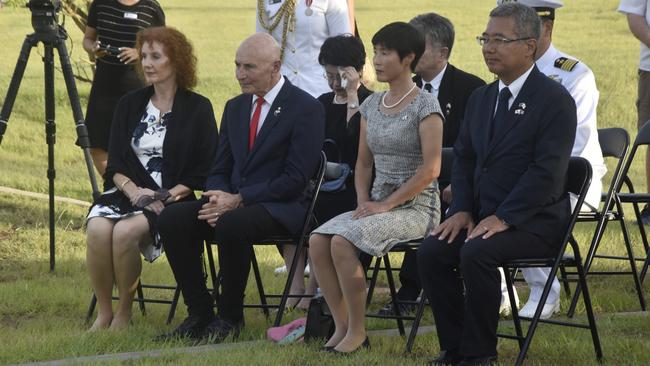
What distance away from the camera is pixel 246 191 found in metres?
6.24

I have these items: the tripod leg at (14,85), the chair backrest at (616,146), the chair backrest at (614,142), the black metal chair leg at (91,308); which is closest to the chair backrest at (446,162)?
the chair backrest at (616,146)

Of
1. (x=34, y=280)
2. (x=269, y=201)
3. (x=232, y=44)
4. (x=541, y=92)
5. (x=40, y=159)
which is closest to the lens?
(x=541, y=92)

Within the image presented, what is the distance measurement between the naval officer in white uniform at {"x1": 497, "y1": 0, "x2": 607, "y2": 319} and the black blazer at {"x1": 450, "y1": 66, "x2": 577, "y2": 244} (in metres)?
1.17

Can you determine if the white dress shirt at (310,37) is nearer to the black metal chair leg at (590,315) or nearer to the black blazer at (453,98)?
the black blazer at (453,98)

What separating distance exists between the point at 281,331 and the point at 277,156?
94cm

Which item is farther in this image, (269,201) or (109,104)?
(109,104)

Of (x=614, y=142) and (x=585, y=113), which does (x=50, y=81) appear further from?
(x=614, y=142)

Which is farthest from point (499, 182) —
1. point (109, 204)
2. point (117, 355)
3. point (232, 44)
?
point (232, 44)

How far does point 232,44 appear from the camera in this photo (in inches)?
886

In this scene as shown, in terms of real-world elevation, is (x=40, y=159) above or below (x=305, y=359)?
below

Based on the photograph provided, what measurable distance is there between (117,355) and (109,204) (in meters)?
1.25

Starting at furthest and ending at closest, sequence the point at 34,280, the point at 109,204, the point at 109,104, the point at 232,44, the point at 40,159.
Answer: the point at 232,44 < the point at 40,159 < the point at 109,104 < the point at 34,280 < the point at 109,204

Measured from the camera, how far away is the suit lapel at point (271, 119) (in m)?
6.33

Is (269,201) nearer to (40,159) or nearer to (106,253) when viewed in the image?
(106,253)
